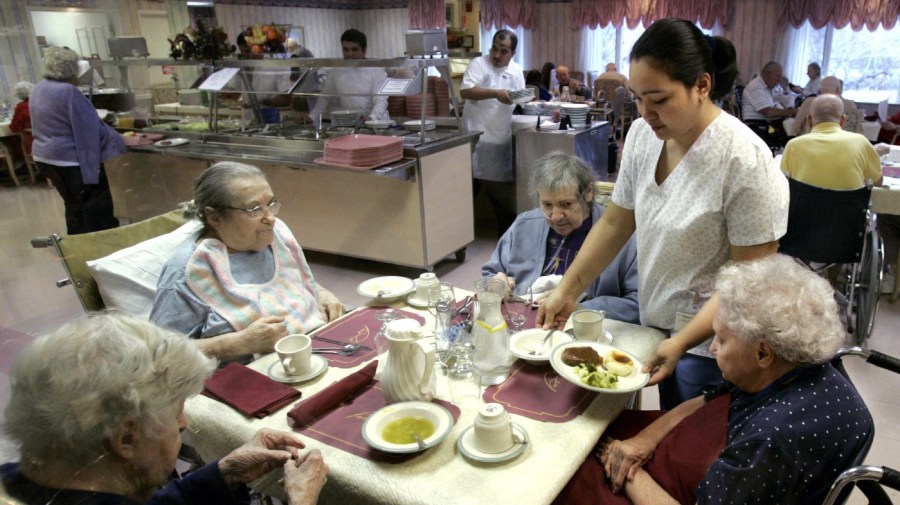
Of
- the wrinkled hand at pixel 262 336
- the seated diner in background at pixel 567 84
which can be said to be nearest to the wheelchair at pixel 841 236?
the wrinkled hand at pixel 262 336

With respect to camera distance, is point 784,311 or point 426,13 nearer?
point 784,311

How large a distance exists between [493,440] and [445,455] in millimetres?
103

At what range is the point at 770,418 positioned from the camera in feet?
3.55

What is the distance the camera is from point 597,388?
1.31 m

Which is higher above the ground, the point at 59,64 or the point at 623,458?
the point at 59,64

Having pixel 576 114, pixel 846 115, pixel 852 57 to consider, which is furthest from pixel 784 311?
pixel 852 57

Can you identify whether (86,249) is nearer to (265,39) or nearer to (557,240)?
(557,240)

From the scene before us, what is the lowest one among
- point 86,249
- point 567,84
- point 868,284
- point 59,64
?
point 868,284

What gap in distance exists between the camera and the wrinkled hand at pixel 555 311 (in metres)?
1.65

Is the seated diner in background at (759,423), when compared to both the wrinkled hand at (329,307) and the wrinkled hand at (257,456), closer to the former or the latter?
the wrinkled hand at (257,456)

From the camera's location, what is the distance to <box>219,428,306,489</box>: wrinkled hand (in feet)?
3.93

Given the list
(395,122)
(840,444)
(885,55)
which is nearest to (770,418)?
(840,444)

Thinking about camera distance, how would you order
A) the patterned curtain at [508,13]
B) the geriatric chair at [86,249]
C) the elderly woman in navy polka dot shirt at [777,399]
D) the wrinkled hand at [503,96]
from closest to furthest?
1. the elderly woman in navy polka dot shirt at [777,399]
2. the geriatric chair at [86,249]
3. the wrinkled hand at [503,96]
4. the patterned curtain at [508,13]

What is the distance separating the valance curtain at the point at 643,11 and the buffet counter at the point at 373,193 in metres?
6.61
